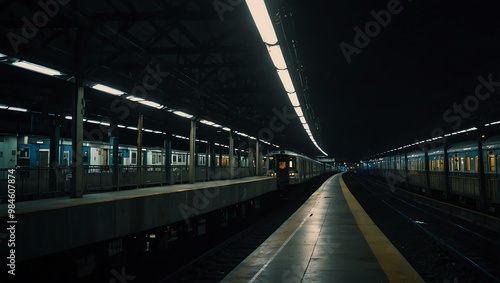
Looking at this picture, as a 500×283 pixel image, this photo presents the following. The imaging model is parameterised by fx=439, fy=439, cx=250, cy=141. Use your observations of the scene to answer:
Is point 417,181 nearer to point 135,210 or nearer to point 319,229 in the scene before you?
point 319,229

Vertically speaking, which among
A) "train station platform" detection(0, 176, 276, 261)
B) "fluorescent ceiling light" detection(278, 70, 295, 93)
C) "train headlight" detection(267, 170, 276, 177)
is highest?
"fluorescent ceiling light" detection(278, 70, 295, 93)

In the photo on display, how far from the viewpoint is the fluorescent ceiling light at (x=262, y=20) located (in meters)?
6.88

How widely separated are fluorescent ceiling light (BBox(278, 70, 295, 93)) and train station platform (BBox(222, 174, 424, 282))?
4.43 m

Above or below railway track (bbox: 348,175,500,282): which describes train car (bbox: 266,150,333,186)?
above

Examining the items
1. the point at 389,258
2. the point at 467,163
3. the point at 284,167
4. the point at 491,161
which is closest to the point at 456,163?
the point at 467,163

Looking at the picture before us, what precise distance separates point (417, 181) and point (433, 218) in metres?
17.2

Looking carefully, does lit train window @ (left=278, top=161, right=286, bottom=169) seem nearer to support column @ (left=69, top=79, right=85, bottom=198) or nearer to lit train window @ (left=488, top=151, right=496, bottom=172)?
lit train window @ (left=488, top=151, right=496, bottom=172)

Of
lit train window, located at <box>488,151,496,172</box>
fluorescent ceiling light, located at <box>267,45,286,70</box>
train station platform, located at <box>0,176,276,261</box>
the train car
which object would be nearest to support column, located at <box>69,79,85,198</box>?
train station platform, located at <box>0,176,276,261</box>

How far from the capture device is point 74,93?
391 inches

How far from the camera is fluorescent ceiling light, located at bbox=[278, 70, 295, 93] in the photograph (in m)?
12.0

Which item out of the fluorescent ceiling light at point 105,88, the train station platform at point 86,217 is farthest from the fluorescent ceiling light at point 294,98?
the fluorescent ceiling light at point 105,88

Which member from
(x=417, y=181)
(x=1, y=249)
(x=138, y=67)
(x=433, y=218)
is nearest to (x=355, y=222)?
(x=433, y=218)

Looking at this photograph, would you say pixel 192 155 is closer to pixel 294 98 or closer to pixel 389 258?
pixel 294 98

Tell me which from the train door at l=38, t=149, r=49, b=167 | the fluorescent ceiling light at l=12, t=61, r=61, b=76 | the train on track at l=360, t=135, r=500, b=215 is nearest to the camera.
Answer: the fluorescent ceiling light at l=12, t=61, r=61, b=76
